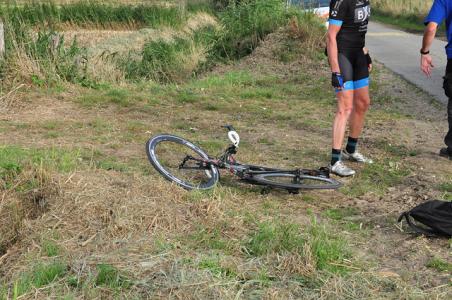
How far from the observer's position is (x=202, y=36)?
16.9m

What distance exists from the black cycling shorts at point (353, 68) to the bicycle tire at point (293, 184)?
3.51 feet

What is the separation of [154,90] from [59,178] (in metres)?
5.72

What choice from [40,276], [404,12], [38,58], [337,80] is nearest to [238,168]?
[337,80]

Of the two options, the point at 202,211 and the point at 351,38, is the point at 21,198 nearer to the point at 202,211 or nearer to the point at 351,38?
the point at 202,211

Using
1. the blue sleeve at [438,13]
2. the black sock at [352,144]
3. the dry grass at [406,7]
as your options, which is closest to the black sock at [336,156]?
the black sock at [352,144]

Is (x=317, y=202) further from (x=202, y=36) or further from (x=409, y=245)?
(x=202, y=36)

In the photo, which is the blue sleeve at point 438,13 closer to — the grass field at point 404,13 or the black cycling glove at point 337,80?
the black cycling glove at point 337,80

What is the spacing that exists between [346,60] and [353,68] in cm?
14

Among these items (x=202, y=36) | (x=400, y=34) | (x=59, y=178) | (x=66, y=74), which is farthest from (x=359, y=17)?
(x=400, y=34)

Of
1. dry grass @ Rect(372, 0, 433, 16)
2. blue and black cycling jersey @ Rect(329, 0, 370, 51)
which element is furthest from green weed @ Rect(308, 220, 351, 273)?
dry grass @ Rect(372, 0, 433, 16)

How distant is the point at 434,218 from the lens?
4.49m

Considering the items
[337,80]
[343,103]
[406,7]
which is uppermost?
[337,80]

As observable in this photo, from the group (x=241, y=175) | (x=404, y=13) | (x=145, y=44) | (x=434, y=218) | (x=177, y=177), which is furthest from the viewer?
(x=404, y=13)

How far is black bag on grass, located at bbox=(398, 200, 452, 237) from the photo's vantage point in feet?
14.6
